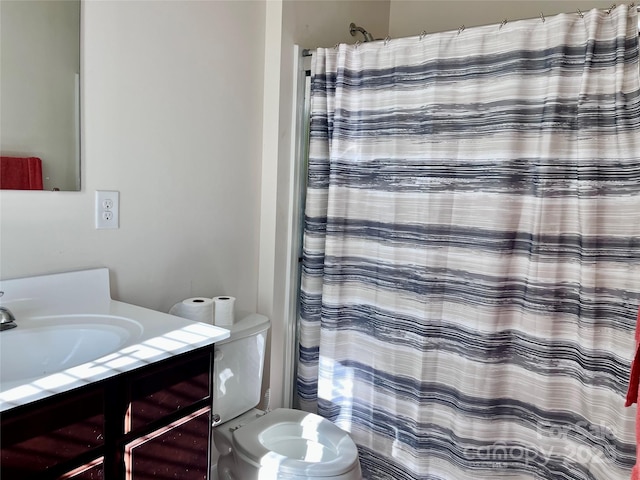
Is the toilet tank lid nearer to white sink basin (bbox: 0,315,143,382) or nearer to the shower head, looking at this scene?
white sink basin (bbox: 0,315,143,382)

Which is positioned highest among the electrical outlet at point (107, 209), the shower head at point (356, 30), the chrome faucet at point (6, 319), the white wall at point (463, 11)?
the white wall at point (463, 11)

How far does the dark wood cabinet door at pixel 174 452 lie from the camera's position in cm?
114

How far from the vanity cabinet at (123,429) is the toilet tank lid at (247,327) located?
0.97ft

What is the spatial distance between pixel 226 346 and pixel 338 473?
528mm

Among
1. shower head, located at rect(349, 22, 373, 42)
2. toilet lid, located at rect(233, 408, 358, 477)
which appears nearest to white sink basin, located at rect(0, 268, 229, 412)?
toilet lid, located at rect(233, 408, 358, 477)

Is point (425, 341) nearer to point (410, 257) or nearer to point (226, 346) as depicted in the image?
point (410, 257)

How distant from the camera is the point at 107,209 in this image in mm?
1541

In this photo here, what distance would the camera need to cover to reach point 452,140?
5.72 feet

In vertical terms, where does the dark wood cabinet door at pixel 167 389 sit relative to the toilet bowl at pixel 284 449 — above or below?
above

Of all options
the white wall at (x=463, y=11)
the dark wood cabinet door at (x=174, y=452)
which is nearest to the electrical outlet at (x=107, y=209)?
the dark wood cabinet door at (x=174, y=452)

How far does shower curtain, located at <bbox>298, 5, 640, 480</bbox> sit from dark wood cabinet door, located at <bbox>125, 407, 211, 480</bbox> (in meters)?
0.82

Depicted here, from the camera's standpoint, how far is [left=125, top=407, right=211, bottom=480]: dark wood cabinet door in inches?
44.9

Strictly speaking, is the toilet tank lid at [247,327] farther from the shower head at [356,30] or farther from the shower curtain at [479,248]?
the shower head at [356,30]

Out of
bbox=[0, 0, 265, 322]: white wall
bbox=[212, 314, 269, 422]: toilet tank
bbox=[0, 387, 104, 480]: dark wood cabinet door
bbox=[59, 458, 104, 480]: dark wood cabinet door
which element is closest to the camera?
bbox=[0, 387, 104, 480]: dark wood cabinet door
